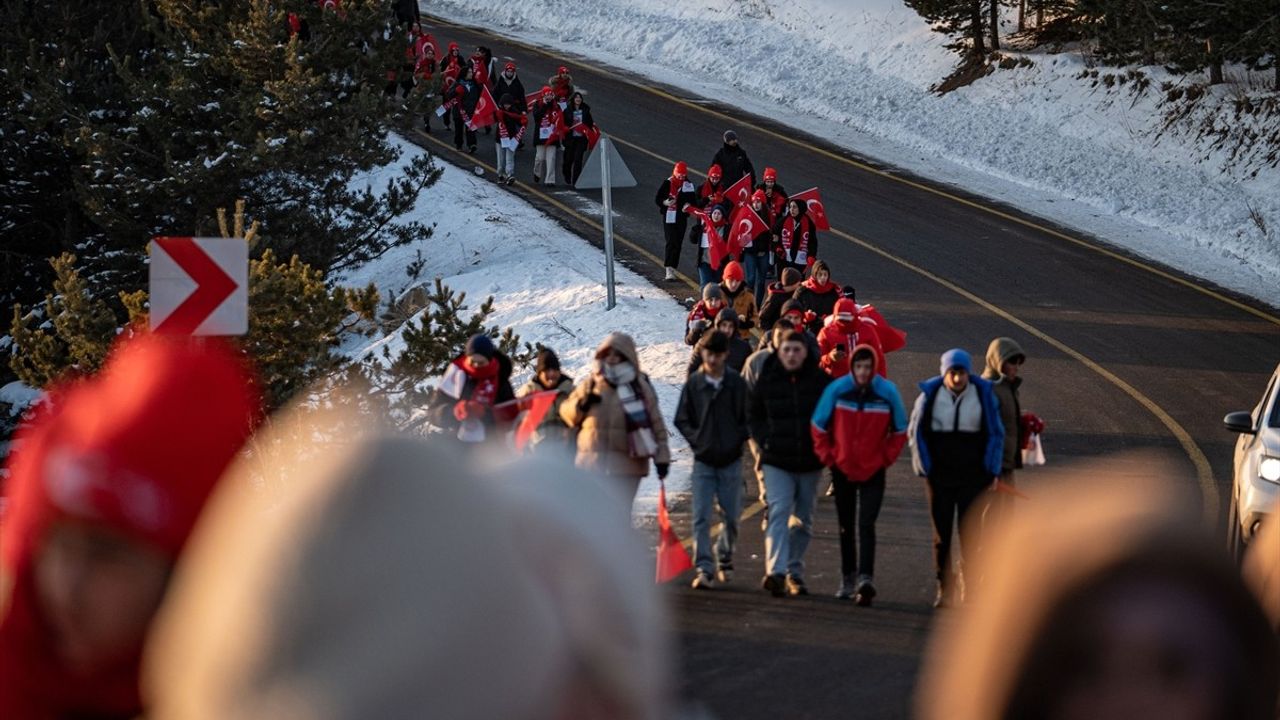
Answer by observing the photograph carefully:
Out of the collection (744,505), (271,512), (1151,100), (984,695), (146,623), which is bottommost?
(744,505)

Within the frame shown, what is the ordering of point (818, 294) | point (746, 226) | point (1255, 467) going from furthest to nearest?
point (746, 226) → point (818, 294) → point (1255, 467)

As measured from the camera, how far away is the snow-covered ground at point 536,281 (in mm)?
18016

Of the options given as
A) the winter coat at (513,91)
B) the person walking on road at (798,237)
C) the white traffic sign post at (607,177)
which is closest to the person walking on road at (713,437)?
the white traffic sign post at (607,177)

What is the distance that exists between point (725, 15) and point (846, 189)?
1422 centimetres

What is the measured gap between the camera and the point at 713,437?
1070 cm

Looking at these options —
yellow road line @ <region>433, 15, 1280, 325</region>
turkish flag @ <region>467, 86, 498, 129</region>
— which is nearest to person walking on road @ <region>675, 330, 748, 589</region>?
yellow road line @ <region>433, 15, 1280, 325</region>

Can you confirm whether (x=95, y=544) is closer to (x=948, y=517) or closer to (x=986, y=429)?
(x=986, y=429)

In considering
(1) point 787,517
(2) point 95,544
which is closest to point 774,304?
(1) point 787,517

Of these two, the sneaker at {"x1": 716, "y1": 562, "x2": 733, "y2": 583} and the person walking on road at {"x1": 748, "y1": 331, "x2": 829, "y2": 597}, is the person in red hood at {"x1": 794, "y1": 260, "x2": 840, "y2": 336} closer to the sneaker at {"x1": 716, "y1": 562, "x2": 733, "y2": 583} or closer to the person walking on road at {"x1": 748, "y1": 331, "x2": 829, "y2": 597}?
the person walking on road at {"x1": 748, "y1": 331, "x2": 829, "y2": 597}

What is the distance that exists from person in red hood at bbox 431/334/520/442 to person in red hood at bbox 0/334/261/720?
7.70 metres

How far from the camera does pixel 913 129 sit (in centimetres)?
3262

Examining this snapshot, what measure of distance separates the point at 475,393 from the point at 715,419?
1.67 metres

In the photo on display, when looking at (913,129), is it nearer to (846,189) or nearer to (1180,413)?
(846,189)

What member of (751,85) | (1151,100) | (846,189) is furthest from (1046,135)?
(751,85)
